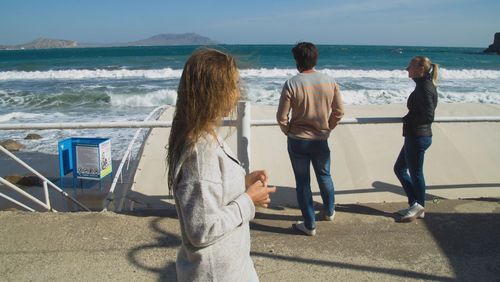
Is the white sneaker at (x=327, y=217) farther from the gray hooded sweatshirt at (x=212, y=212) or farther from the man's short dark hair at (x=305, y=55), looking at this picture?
the gray hooded sweatshirt at (x=212, y=212)

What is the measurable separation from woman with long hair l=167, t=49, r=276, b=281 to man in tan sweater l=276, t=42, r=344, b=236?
197cm

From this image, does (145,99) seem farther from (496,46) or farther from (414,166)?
(496,46)

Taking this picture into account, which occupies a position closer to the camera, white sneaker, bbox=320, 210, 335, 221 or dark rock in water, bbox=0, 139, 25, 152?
white sneaker, bbox=320, 210, 335, 221

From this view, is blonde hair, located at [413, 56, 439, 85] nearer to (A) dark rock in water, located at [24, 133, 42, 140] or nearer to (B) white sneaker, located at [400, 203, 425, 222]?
(B) white sneaker, located at [400, 203, 425, 222]

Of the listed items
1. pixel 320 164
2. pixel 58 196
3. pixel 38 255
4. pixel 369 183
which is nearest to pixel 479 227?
pixel 320 164

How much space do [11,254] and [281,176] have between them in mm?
3976

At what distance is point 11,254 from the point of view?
3221 mm

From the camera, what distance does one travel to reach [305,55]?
134 inches

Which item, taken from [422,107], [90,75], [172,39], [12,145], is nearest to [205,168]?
[422,107]

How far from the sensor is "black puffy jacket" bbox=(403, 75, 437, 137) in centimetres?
361

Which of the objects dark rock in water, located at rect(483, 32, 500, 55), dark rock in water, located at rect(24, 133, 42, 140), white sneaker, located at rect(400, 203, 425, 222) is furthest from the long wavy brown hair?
dark rock in water, located at rect(483, 32, 500, 55)

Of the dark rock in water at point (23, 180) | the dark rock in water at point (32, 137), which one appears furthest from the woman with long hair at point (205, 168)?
A: the dark rock in water at point (32, 137)

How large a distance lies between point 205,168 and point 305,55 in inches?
87.8

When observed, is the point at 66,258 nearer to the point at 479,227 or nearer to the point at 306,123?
the point at 306,123
